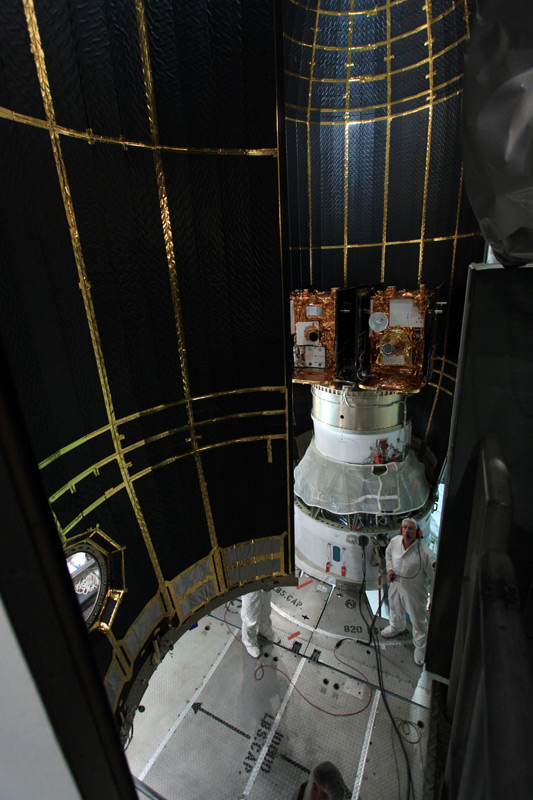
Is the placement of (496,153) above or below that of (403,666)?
above

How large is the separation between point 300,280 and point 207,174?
3.43 meters

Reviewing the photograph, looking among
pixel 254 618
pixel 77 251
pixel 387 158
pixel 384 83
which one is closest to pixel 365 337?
pixel 387 158

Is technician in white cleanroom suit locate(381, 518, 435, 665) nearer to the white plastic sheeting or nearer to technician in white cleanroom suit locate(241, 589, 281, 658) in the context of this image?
the white plastic sheeting

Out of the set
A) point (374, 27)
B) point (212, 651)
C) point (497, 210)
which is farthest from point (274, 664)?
point (374, 27)

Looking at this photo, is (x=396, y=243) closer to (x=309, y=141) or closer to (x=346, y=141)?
(x=346, y=141)

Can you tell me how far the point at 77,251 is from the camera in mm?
2035

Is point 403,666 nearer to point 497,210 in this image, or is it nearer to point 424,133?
point 497,210

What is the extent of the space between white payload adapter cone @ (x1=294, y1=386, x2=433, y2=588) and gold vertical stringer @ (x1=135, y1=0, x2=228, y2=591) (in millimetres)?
2299

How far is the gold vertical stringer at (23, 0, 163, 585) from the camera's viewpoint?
174cm

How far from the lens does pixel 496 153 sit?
4.08ft

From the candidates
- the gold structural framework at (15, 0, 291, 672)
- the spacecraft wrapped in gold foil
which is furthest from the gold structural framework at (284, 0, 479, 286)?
the gold structural framework at (15, 0, 291, 672)

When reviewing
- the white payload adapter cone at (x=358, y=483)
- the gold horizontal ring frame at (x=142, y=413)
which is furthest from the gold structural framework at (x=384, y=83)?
the gold horizontal ring frame at (x=142, y=413)

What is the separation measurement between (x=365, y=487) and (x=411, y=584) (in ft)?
4.11

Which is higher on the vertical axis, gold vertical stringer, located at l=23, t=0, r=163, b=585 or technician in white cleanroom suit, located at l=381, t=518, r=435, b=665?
gold vertical stringer, located at l=23, t=0, r=163, b=585
